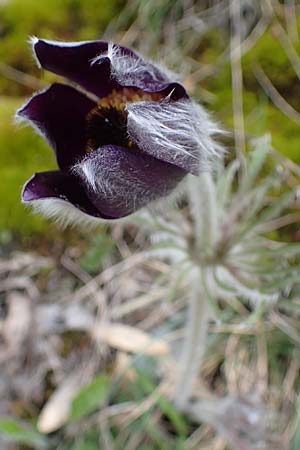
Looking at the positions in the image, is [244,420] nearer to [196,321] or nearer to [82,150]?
[196,321]

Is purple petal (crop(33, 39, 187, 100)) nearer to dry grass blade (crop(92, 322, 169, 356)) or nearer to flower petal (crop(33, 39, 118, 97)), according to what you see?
flower petal (crop(33, 39, 118, 97))

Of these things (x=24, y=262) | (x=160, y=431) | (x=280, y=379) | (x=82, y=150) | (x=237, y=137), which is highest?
(x=82, y=150)

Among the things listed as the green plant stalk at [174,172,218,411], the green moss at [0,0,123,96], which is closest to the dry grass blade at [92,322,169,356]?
the green plant stalk at [174,172,218,411]

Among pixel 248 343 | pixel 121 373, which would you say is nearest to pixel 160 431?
pixel 121 373

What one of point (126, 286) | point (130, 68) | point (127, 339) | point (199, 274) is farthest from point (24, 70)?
point (130, 68)

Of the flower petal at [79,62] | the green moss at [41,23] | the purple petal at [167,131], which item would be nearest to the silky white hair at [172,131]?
the purple petal at [167,131]

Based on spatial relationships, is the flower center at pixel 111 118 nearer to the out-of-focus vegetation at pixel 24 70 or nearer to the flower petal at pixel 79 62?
the flower petal at pixel 79 62

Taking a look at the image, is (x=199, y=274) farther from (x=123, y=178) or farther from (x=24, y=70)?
(x=24, y=70)
